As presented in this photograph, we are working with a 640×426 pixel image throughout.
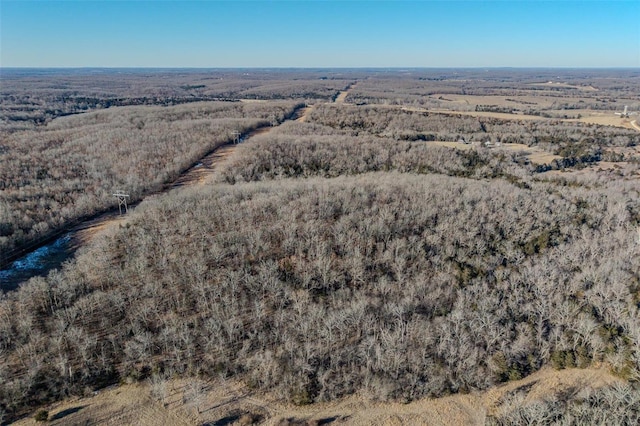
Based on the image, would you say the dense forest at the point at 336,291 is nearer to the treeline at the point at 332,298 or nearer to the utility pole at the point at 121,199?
the treeline at the point at 332,298

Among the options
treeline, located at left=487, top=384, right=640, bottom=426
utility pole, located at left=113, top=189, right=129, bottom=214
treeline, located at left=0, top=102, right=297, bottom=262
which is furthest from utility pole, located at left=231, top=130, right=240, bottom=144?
treeline, located at left=487, top=384, right=640, bottom=426

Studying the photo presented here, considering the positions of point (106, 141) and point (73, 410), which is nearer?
point (73, 410)

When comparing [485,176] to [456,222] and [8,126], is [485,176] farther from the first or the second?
[8,126]

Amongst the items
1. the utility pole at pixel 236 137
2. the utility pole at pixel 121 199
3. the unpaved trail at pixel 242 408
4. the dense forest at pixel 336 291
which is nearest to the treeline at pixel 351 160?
the dense forest at pixel 336 291

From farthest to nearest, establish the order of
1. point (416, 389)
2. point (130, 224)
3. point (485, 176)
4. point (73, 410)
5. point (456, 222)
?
point (485, 176)
point (456, 222)
point (130, 224)
point (416, 389)
point (73, 410)

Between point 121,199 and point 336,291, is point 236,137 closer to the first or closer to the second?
point 121,199

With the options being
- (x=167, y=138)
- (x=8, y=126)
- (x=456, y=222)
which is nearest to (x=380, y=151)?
(x=456, y=222)
